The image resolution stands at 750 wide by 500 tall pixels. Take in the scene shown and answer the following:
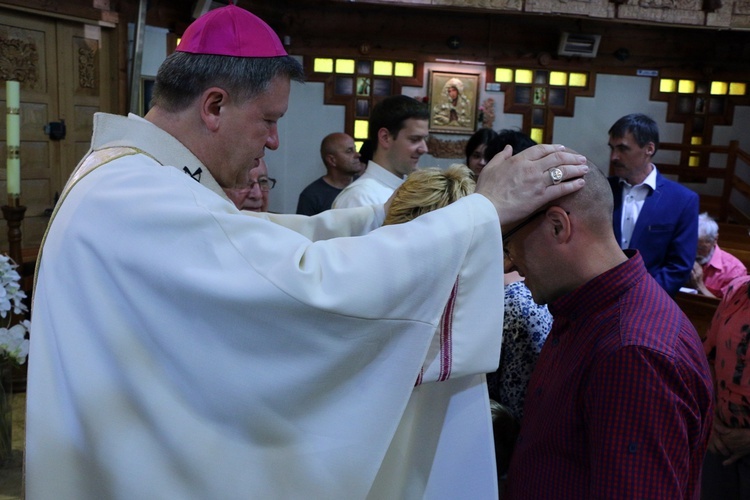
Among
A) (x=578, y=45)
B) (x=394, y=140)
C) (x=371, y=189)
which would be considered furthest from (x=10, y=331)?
(x=578, y=45)

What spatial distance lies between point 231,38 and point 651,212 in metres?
3.07

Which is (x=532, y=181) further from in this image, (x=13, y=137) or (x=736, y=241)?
(x=736, y=241)

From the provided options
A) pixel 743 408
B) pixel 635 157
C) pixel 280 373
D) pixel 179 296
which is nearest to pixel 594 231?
pixel 280 373

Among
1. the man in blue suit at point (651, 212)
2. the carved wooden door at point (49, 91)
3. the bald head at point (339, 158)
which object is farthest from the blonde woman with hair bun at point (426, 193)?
the carved wooden door at point (49, 91)

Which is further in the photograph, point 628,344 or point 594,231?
point 594,231

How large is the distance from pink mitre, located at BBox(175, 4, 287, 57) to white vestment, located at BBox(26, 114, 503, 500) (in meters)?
0.37

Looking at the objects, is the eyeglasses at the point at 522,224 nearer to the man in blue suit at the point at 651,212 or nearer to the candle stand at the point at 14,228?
the candle stand at the point at 14,228

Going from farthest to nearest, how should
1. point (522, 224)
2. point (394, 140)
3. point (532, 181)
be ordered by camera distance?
point (394, 140), point (522, 224), point (532, 181)

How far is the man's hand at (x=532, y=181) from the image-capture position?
1351mm

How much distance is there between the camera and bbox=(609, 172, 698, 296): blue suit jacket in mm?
3951

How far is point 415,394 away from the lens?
1.50 meters

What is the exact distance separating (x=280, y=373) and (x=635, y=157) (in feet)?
11.0

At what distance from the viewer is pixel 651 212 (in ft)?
13.1

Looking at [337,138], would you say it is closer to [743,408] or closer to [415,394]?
[743,408]
